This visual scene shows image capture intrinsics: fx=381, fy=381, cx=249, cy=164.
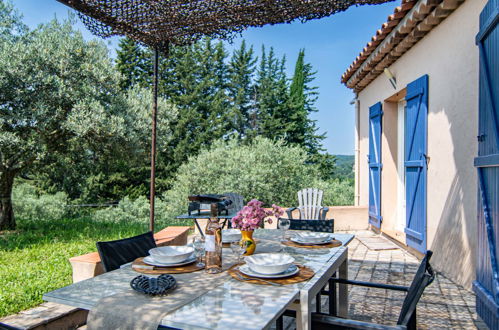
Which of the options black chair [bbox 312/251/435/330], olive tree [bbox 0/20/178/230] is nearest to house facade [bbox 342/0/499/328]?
black chair [bbox 312/251/435/330]

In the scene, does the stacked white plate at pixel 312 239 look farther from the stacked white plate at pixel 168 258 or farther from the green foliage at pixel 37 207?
the green foliage at pixel 37 207

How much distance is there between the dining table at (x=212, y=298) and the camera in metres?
1.19

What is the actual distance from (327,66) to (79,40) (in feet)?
45.7

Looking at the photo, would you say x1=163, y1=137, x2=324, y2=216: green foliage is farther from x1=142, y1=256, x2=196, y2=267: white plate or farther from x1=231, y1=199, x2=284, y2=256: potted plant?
x1=142, y1=256, x2=196, y2=267: white plate

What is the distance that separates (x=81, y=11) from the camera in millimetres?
2953

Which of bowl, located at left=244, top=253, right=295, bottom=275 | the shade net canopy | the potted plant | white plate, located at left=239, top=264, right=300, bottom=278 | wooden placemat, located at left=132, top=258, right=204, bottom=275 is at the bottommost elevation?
wooden placemat, located at left=132, top=258, right=204, bottom=275

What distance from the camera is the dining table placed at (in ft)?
3.92

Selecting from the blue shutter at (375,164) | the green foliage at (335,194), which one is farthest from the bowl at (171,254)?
the green foliage at (335,194)

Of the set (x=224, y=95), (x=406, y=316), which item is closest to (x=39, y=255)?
(x=406, y=316)

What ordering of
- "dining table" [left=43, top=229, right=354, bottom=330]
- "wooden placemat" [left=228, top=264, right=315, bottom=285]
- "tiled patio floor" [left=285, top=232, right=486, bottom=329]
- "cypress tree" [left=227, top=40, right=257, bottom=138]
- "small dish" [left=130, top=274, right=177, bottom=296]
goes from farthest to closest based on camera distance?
1. "cypress tree" [left=227, top=40, right=257, bottom=138]
2. "tiled patio floor" [left=285, top=232, right=486, bottom=329]
3. "wooden placemat" [left=228, top=264, right=315, bottom=285]
4. "small dish" [left=130, top=274, right=177, bottom=296]
5. "dining table" [left=43, top=229, right=354, bottom=330]

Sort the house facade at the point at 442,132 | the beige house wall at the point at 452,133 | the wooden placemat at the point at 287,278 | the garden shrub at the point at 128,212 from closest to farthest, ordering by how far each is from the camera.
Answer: the wooden placemat at the point at 287,278 < the house facade at the point at 442,132 < the beige house wall at the point at 452,133 < the garden shrub at the point at 128,212

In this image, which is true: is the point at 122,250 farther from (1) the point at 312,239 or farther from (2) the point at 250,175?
(2) the point at 250,175

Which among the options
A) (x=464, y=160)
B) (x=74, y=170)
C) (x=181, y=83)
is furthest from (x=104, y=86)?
(x=181, y=83)

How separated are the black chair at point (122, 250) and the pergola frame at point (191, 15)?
1.83 metres
